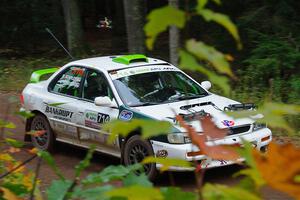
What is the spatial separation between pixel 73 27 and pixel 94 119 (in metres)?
13.9

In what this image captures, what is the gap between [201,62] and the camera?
1423 millimetres

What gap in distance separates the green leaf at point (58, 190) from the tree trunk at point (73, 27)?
19893mm

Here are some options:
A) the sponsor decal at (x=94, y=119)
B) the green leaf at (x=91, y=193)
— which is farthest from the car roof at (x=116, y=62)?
the green leaf at (x=91, y=193)

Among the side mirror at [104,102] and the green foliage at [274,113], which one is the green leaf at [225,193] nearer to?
Result: the green foliage at [274,113]

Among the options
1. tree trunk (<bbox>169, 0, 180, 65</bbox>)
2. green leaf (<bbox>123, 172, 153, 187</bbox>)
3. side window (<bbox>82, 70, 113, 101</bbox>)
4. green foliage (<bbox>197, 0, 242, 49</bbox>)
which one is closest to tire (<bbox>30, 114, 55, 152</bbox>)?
side window (<bbox>82, 70, 113, 101</bbox>)

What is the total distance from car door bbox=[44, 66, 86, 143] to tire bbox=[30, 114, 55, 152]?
12cm

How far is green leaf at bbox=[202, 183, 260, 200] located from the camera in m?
1.34

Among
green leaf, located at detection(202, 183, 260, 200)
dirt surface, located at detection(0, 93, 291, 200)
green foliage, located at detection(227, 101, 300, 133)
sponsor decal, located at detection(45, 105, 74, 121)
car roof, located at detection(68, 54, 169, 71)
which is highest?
green foliage, located at detection(227, 101, 300, 133)

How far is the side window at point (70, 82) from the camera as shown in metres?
9.23

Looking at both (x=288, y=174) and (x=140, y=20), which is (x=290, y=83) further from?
(x=288, y=174)

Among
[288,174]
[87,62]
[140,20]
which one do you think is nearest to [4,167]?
[288,174]

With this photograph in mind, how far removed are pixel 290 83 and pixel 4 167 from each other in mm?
11852

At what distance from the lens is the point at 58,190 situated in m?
1.99

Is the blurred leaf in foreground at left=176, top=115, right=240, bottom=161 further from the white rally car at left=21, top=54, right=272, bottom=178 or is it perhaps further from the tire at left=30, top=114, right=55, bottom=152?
the tire at left=30, top=114, right=55, bottom=152
